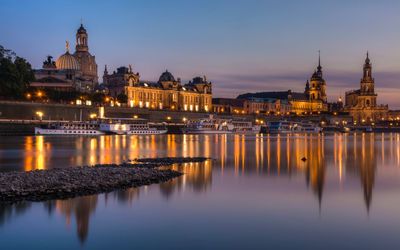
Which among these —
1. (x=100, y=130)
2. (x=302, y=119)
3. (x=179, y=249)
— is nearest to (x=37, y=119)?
(x=100, y=130)

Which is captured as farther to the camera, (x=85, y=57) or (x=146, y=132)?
(x=85, y=57)

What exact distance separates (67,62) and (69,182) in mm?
113336

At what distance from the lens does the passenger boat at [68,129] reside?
82062mm

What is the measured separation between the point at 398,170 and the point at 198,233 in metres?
21.0

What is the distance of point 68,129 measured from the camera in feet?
279

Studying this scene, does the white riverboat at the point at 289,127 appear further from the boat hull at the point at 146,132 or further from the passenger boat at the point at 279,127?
the boat hull at the point at 146,132

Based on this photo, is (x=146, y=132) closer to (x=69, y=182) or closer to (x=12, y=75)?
(x=12, y=75)

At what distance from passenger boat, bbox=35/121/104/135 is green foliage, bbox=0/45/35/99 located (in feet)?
23.3

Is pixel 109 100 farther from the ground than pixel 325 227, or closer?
farther from the ground

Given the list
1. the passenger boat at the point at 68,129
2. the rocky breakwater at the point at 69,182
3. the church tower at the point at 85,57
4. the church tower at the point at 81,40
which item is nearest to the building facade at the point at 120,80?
the church tower at the point at 85,57

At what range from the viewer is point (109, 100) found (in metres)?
122

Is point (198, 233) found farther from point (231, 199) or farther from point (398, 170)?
point (398, 170)

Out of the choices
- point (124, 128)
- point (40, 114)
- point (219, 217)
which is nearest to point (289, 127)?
point (124, 128)

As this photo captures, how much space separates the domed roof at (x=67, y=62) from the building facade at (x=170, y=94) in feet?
43.5
